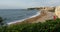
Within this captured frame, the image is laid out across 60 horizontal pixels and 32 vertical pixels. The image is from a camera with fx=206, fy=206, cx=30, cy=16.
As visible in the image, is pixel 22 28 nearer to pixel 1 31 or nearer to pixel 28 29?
pixel 28 29

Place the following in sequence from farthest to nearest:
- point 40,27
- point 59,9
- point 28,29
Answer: point 59,9
point 40,27
point 28,29

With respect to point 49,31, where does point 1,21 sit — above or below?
above

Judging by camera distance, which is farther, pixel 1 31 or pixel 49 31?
pixel 49 31

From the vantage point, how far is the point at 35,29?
8820 mm

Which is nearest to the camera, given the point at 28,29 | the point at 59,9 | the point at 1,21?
the point at 1,21

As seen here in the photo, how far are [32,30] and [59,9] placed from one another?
3036cm

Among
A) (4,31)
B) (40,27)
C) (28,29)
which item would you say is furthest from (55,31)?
(4,31)

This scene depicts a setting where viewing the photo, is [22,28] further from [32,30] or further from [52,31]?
[52,31]

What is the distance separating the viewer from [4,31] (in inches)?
317

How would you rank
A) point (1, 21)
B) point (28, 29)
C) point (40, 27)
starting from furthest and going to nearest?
point (40, 27) → point (28, 29) → point (1, 21)

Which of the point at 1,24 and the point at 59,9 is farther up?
the point at 1,24

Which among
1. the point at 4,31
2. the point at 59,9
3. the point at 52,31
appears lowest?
the point at 59,9

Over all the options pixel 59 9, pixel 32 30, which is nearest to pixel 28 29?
pixel 32 30

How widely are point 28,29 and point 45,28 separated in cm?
99
